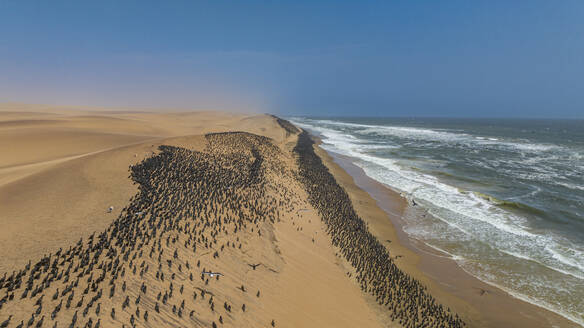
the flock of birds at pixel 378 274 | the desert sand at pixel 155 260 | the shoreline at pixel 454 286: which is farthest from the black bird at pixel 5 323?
the shoreline at pixel 454 286

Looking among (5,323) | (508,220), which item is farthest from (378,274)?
(508,220)

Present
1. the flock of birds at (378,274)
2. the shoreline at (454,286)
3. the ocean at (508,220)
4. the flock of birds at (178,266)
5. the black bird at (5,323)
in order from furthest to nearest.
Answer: the ocean at (508,220)
the shoreline at (454,286)
the flock of birds at (378,274)
the flock of birds at (178,266)
the black bird at (5,323)

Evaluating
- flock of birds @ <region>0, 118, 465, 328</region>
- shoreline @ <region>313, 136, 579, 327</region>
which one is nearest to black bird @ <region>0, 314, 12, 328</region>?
flock of birds @ <region>0, 118, 465, 328</region>

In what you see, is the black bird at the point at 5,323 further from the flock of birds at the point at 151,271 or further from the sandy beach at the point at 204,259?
the sandy beach at the point at 204,259

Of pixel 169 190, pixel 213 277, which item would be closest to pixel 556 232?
pixel 213 277

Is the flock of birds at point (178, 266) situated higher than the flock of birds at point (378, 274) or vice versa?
the flock of birds at point (178, 266)

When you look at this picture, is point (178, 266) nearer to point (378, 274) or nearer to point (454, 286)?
point (378, 274)

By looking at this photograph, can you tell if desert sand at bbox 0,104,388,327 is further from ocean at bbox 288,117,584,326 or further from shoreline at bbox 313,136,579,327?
ocean at bbox 288,117,584,326
